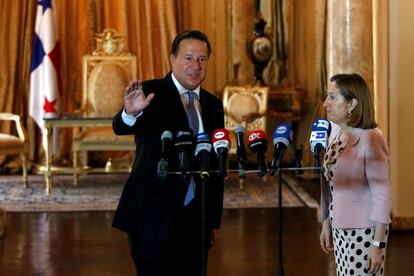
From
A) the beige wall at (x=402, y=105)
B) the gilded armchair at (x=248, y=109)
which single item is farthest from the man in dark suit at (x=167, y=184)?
the gilded armchair at (x=248, y=109)

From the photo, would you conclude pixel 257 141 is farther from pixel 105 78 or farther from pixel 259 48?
pixel 259 48

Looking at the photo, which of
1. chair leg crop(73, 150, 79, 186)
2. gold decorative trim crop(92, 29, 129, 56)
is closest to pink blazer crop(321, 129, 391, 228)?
chair leg crop(73, 150, 79, 186)

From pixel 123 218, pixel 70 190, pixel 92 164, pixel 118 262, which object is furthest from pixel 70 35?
pixel 123 218

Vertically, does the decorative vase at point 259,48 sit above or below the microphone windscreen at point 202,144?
above

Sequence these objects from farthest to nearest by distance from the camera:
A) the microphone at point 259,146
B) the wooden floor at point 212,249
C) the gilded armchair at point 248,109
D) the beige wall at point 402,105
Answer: the gilded armchair at point 248,109, the beige wall at point 402,105, the wooden floor at point 212,249, the microphone at point 259,146

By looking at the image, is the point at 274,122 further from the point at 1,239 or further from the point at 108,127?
the point at 1,239

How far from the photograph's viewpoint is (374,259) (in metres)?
2.65

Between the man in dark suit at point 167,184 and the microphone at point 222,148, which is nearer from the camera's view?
the microphone at point 222,148

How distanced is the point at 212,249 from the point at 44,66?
4267mm

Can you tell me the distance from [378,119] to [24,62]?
4.96 metres

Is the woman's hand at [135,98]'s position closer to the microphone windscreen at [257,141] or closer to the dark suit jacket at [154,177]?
the dark suit jacket at [154,177]

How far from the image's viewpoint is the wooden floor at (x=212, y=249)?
191 inches

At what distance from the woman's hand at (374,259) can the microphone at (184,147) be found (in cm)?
68

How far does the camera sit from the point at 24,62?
9.38 m
